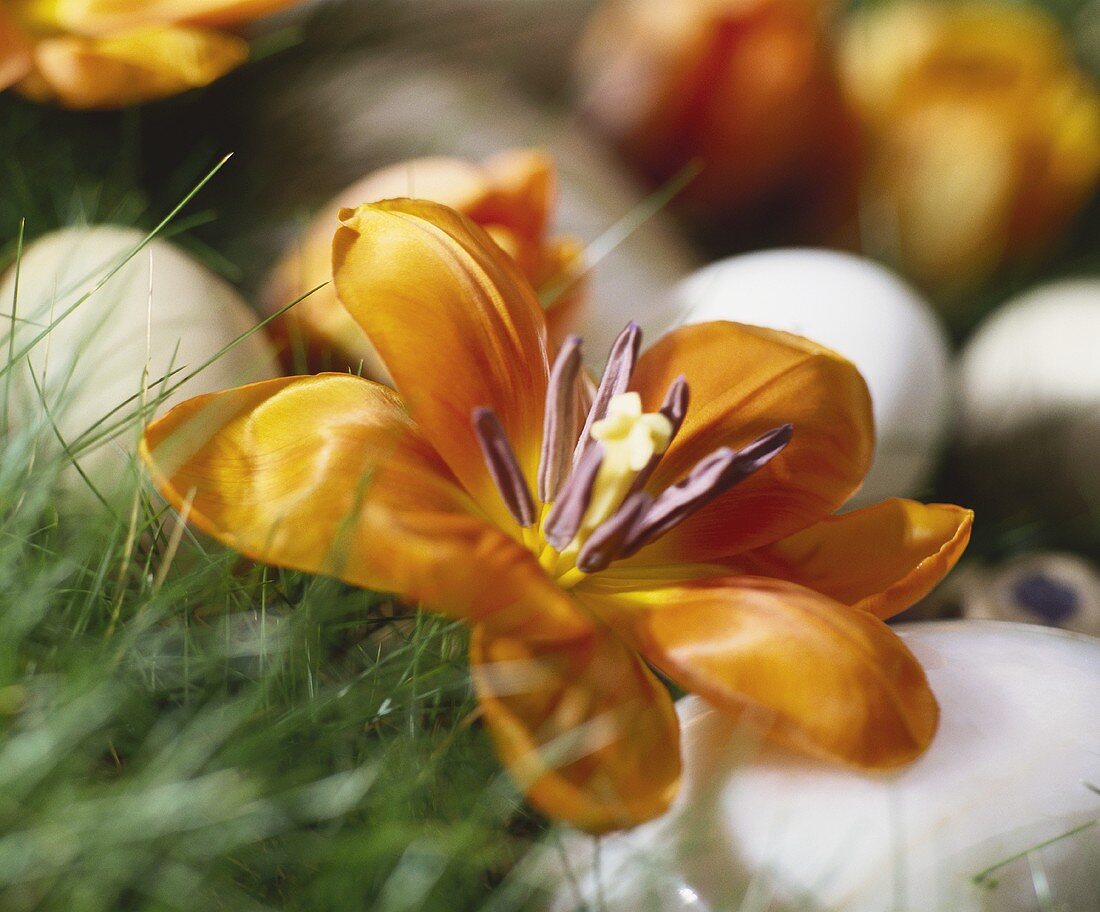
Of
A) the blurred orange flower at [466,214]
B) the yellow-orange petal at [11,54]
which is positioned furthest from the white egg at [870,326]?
the yellow-orange petal at [11,54]

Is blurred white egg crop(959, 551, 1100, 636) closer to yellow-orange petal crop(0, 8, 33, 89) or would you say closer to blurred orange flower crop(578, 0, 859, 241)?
blurred orange flower crop(578, 0, 859, 241)

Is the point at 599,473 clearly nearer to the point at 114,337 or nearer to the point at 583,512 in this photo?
the point at 583,512

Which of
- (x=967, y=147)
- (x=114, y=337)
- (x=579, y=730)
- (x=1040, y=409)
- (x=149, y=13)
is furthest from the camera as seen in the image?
(x=967, y=147)

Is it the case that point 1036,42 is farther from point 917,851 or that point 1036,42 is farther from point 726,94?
point 917,851

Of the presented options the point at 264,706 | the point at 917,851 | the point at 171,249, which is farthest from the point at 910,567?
the point at 171,249

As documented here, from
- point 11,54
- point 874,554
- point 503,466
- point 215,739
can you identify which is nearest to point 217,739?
point 215,739
